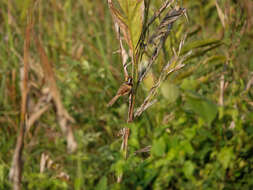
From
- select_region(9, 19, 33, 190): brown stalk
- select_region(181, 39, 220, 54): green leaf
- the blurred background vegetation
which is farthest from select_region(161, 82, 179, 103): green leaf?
select_region(181, 39, 220, 54): green leaf

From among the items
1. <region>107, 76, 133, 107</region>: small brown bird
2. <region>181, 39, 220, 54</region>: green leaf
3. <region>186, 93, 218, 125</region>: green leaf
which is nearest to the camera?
<region>186, 93, 218, 125</region>: green leaf

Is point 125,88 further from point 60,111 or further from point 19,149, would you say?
point 19,149

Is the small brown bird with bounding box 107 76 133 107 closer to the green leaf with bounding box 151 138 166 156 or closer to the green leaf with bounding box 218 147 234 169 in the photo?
the green leaf with bounding box 151 138 166 156

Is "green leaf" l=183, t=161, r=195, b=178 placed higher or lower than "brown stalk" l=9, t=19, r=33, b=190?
lower

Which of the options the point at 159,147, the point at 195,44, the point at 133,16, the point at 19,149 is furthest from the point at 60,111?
the point at 195,44

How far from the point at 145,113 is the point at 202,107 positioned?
2.46 feet

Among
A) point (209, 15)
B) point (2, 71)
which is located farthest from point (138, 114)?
point (209, 15)

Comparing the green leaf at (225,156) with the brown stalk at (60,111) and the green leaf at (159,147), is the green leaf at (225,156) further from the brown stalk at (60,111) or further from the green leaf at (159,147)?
the brown stalk at (60,111)

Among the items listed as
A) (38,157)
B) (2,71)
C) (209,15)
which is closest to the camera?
(38,157)

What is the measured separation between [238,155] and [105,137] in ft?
3.15

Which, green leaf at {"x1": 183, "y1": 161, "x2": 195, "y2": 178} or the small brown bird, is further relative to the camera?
the small brown bird

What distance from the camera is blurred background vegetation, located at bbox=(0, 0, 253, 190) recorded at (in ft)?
3.54

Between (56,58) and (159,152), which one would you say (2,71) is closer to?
(56,58)

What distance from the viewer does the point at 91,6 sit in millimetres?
3305
